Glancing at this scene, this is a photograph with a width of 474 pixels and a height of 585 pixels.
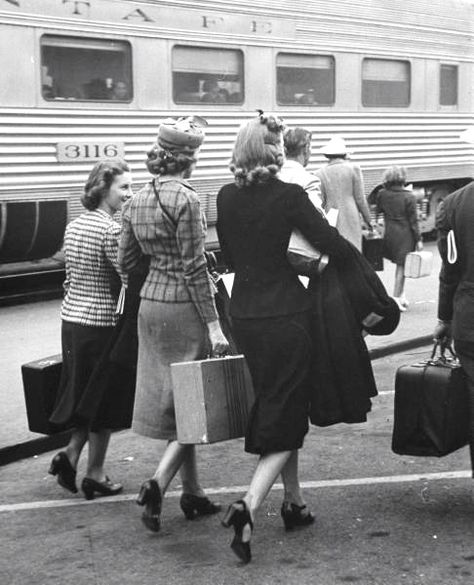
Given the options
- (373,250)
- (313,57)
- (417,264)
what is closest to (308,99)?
(313,57)

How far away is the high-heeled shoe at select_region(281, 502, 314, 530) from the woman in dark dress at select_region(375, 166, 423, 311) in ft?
22.0

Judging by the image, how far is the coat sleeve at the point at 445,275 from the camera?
5262 millimetres

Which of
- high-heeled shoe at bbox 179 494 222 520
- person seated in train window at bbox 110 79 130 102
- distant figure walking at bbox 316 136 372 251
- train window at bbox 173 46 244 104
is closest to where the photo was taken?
high-heeled shoe at bbox 179 494 222 520

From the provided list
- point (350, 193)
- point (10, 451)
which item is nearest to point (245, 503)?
point (10, 451)

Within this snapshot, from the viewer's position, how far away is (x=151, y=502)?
5188 mm

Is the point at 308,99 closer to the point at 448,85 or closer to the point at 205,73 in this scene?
the point at 205,73

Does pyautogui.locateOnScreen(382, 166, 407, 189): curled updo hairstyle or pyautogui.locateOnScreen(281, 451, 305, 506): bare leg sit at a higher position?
pyautogui.locateOnScreen(382, 166, 407, 189): curled updo hairstyle

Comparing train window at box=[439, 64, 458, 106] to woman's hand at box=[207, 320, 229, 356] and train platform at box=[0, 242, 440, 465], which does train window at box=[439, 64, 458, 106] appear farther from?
woman's hand at box=[207, 320, 229, 356]

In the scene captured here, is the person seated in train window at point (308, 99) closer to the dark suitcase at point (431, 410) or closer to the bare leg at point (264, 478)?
the dark suitcase at point (431, 410)

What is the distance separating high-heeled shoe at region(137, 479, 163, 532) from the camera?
5.18m

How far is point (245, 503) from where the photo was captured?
15.8 feet

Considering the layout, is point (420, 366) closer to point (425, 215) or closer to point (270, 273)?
point (270, 273)

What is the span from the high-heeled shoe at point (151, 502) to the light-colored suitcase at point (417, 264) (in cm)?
666

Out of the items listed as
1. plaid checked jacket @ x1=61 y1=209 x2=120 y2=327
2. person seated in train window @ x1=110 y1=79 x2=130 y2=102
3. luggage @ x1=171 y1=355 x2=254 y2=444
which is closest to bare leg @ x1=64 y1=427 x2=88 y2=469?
plaid checked jacket @ x1=61 y1=209 x2=120 y2=327
